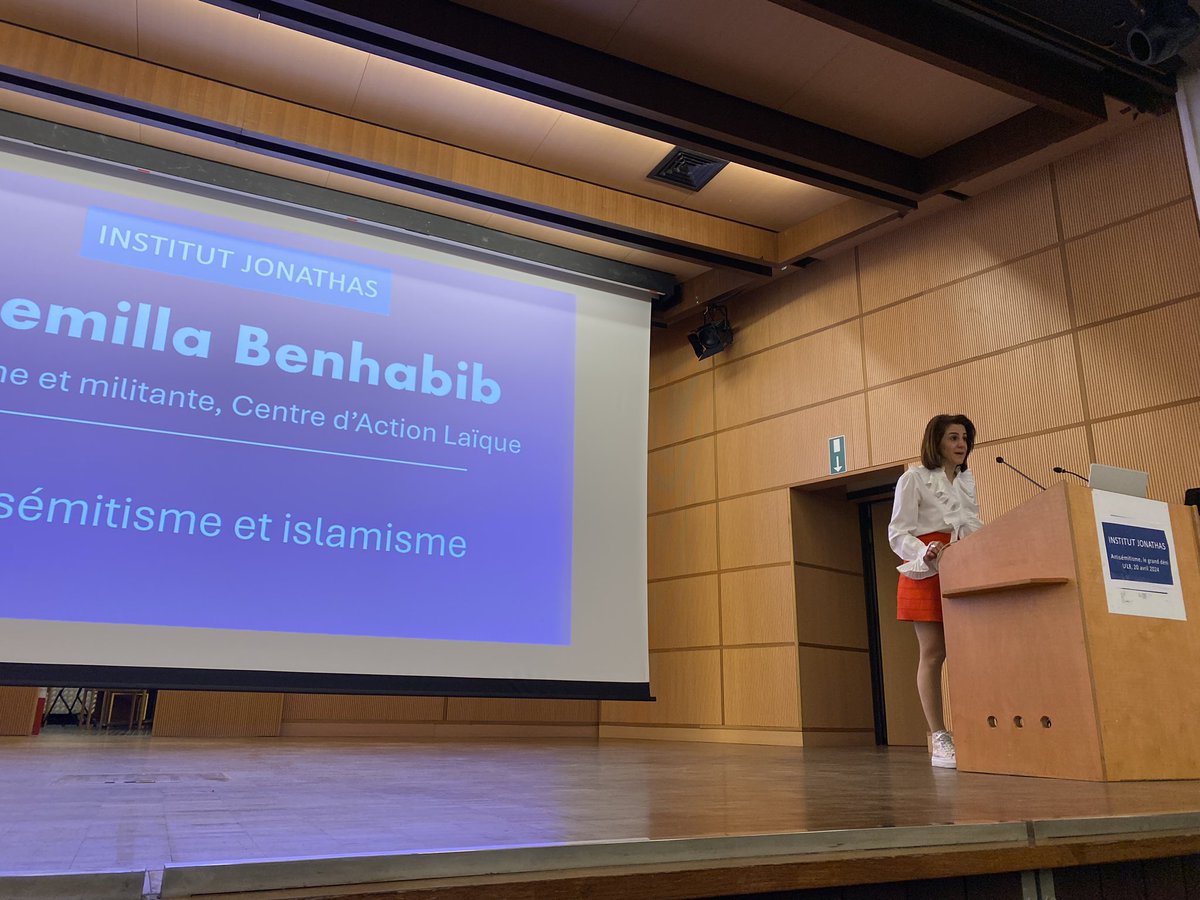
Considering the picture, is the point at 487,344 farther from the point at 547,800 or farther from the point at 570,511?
the point at 547,800

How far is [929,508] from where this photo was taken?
3.28 m

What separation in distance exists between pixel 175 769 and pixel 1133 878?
2387 mm

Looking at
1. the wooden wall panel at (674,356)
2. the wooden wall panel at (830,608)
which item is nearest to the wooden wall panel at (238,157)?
the wooden wall panel at (674,356)

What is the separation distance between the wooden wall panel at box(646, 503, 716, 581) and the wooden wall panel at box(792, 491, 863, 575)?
2.38 feet

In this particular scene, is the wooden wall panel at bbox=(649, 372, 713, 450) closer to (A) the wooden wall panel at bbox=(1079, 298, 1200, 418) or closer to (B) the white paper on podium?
(A) the wooden wall panel at bbox=(1079, 298, 1200, 418)

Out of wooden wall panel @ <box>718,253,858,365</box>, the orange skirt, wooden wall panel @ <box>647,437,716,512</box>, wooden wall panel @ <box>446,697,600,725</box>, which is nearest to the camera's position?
the orange skirt

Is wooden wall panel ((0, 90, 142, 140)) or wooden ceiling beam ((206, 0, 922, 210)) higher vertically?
wooden wall panel ((0, 90, 142, 140))

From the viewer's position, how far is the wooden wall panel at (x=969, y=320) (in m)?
4.40

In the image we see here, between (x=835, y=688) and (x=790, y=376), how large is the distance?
6.52 ft

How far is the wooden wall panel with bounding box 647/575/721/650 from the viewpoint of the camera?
597cm

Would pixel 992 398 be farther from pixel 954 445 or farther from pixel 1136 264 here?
pixel 954 445

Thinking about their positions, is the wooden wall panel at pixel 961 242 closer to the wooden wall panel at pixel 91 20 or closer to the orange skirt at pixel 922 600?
the orange skirt at pixel 922 600

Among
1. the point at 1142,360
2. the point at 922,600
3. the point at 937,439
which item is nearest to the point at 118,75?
the point at 937,439

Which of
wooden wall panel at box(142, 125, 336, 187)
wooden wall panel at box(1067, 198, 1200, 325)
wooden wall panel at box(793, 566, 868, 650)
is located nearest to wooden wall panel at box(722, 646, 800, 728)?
wooden wall panel at box(793, 566, 868, 650)
